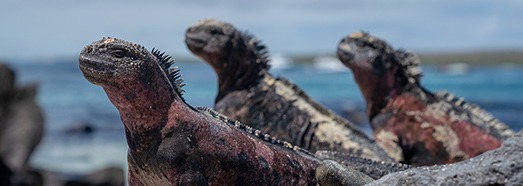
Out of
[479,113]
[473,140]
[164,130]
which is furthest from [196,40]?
[164,130]

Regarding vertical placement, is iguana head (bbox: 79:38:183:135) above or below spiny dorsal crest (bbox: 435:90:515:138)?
above

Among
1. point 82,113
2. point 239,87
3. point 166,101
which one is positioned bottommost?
point 82,113

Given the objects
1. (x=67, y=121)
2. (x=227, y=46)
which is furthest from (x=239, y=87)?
(x=67, y=121)

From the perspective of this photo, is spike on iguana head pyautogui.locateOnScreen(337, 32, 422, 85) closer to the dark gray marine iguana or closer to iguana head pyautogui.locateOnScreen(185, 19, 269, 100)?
iguana head pyautogui.locateOnScreen(185, 19, 269, 100)

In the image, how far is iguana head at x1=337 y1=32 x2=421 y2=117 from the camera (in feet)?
25.7

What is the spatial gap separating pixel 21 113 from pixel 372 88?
8.59m

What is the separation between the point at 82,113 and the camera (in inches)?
1555

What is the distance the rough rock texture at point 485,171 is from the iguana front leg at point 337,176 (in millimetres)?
549

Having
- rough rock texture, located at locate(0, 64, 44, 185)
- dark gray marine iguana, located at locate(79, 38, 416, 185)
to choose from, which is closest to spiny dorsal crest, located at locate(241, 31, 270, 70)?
dark gray marine iguana, located at locate(79, 38, 416, 185)

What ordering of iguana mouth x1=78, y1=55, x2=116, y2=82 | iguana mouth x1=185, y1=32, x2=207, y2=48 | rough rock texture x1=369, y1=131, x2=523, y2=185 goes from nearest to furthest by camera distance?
rough rock texture x1=369, y1=131, x2=523, y2=185, iguana mouth x1=78, y1=55, x2=116, y2=82, iguana mouth x1=185, y1=32, x2=207, y2=48

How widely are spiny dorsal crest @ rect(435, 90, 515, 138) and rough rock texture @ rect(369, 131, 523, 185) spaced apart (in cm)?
410

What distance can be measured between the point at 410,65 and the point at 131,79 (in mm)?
4669

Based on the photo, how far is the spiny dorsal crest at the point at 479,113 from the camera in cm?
768

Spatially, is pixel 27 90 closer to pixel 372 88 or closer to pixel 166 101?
pixel 372 88
